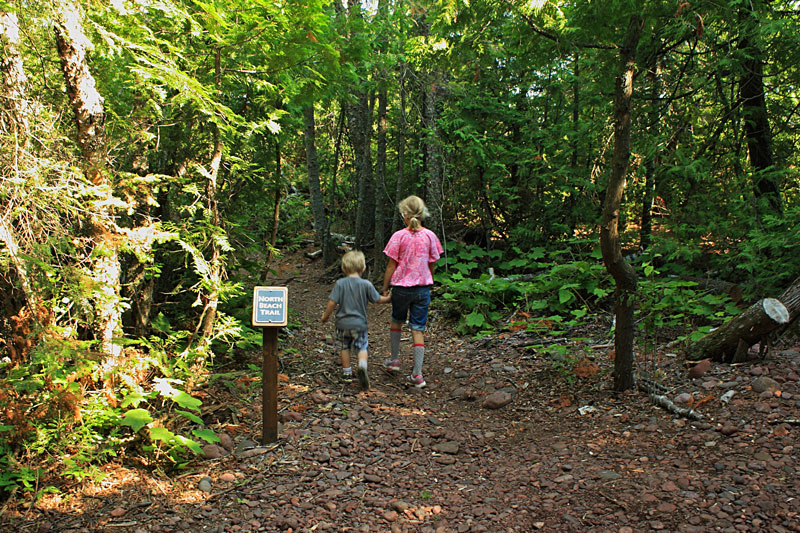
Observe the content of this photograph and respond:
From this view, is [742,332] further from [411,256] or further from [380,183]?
[380,183]

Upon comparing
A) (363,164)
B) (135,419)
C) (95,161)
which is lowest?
(135,419)

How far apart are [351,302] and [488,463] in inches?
89.3

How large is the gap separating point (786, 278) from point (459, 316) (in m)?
4.55

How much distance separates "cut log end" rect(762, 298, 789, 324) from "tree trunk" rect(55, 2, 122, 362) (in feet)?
17.9

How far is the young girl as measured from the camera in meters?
5.80

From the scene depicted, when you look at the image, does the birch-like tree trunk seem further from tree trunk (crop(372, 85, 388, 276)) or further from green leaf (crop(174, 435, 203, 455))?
tree trunk (crop(372, 85, 388, 276))

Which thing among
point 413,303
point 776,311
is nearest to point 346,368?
point 413,303

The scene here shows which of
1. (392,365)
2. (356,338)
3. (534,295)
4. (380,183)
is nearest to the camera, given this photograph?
(356,338)

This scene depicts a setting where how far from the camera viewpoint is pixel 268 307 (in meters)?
4.07

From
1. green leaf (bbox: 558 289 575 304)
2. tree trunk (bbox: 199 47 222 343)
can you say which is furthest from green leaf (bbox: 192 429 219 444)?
green leaf (bbox: 558 289 575 304)

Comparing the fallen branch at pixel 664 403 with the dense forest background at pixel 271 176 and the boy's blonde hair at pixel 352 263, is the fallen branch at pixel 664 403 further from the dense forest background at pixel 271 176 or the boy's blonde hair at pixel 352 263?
the boy's blonde hair at pixel 352 263

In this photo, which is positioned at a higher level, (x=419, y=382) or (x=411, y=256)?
(x=411, y=256)

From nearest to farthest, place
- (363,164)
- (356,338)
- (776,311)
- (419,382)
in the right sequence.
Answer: (776,311)
(356,338)
(419,382)
(363,164)

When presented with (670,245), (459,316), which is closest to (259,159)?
(459,316)
